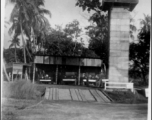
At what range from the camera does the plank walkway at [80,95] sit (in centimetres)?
590

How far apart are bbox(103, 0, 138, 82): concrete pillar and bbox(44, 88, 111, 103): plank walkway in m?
0.51

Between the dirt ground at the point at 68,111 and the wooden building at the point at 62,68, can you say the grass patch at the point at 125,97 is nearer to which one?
the dirt ground at the point at 68,111

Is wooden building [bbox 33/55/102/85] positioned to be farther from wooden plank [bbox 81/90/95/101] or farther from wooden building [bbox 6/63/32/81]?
wooden plank [bbox 81/90/95/101]

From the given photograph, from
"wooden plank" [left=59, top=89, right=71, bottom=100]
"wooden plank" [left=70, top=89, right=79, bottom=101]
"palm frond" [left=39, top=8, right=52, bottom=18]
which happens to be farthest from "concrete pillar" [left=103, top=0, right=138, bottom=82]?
"palm frond" [left=39, top=8, right=52, bottom=18]

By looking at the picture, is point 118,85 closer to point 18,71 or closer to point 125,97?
point 125,97

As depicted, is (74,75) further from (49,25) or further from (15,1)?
(15,1)

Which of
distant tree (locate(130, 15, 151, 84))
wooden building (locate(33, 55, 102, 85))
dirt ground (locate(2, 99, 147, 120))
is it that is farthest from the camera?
wooden building (locate(33, 55, 102, 85))

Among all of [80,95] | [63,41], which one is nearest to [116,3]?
[63,41]

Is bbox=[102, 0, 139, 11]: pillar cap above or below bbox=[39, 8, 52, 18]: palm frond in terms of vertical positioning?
above

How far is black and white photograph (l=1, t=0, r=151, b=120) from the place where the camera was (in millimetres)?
5504

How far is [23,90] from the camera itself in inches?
229

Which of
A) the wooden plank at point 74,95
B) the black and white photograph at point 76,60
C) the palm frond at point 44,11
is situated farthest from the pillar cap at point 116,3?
the wooden plank at point 74,95

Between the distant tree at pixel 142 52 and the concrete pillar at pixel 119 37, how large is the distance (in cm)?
17

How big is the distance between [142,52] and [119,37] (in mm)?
691
